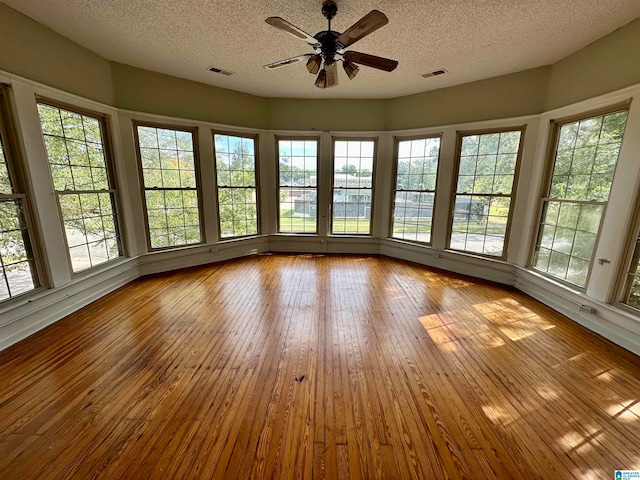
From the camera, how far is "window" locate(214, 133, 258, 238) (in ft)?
16.2

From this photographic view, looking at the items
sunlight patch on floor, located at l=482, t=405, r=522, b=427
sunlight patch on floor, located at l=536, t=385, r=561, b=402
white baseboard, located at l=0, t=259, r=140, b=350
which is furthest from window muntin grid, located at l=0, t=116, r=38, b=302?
sunlight patch on floor, located at l=536, t=385, r=561, b=402

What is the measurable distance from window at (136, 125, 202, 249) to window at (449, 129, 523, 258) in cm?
457

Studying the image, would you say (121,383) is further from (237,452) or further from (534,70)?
(534,70)

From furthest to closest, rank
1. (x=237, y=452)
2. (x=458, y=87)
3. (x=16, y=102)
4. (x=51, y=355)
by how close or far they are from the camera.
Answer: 1. (x=458, y=87)
2. (x=16, y=102)
3. (x=51, y=355)
4. (x=237, y=452)

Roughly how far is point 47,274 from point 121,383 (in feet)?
5.95

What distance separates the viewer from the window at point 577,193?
289 centimetres

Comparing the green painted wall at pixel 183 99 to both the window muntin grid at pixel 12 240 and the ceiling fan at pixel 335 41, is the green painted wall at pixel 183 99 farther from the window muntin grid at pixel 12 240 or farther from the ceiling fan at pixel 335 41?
the ceiling fan at pixel 335 41

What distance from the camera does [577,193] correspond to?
3197mm

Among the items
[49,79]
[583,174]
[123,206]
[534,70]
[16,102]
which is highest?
[534,70]

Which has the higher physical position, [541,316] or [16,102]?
[16,102]

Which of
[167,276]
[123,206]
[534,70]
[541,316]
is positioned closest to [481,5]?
[534,70]

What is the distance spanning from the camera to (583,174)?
3.14 meters

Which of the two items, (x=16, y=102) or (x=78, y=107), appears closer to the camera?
(x=16, y=102)

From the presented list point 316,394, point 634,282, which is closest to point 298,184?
point 316,394
